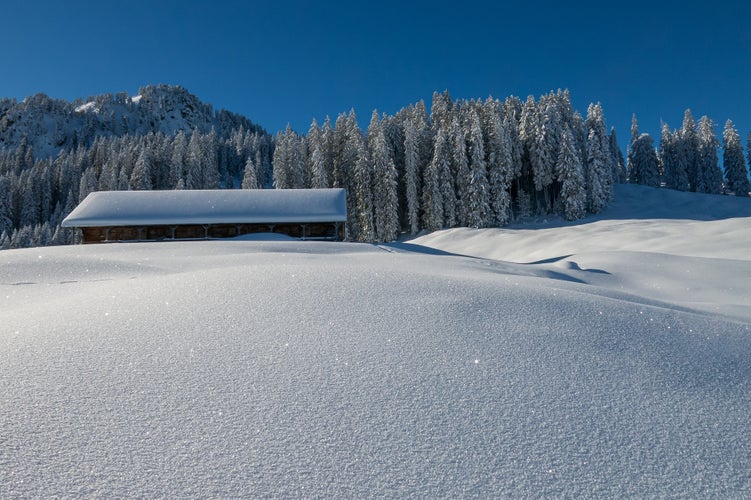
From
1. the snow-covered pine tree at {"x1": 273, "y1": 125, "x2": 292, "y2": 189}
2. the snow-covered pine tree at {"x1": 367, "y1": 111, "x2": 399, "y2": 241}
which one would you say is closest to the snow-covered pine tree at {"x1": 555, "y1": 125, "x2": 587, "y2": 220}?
the snow-covered pine tree at {"x1": 367, "y1": 111, "x2": 399, "y2": 241}

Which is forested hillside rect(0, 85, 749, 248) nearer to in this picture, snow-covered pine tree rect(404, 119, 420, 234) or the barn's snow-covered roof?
snow-covered pine tree rect(404, 119, 420, 234)

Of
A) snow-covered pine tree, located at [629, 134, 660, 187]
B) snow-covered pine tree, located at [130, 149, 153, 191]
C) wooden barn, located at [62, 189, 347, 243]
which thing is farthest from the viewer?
snow-covered pine tree, located at [629, 134, 660, 187]

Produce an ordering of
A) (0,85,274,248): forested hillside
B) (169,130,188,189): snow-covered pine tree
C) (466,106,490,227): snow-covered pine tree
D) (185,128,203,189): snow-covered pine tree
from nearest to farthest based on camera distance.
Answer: (466,106,490,227): snow-covered pine tree, (185,128,203,189): snow-covered pine tree, (169,130,188,189): snow-covered pine tree, (0,85,274,248): forested hillside

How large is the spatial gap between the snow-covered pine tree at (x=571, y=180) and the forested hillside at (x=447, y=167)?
0.35ft

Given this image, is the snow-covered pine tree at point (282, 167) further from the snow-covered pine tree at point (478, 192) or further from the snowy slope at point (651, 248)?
the snow-covered pine tree at point (478, 192)

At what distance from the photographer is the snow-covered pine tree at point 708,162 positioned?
6081 cm

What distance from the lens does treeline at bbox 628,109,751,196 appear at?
60938mm

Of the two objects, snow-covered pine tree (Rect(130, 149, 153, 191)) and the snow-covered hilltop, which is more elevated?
the snow-covered hilltop

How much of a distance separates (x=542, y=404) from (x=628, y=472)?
2.38ft

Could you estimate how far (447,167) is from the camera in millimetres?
45125

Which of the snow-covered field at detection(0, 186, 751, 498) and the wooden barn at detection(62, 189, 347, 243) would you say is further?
the wooden barn at detection(62, 189, 347, 243)

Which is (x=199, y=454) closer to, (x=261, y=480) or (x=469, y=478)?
(x=261, y=480)

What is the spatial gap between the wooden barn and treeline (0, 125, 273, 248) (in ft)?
77.8

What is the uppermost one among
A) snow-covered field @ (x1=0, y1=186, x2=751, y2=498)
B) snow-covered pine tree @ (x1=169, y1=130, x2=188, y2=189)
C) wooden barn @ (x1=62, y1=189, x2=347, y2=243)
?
snow-covered pine tree @ (x1=169, y1=130, x2=188, y2=189)
